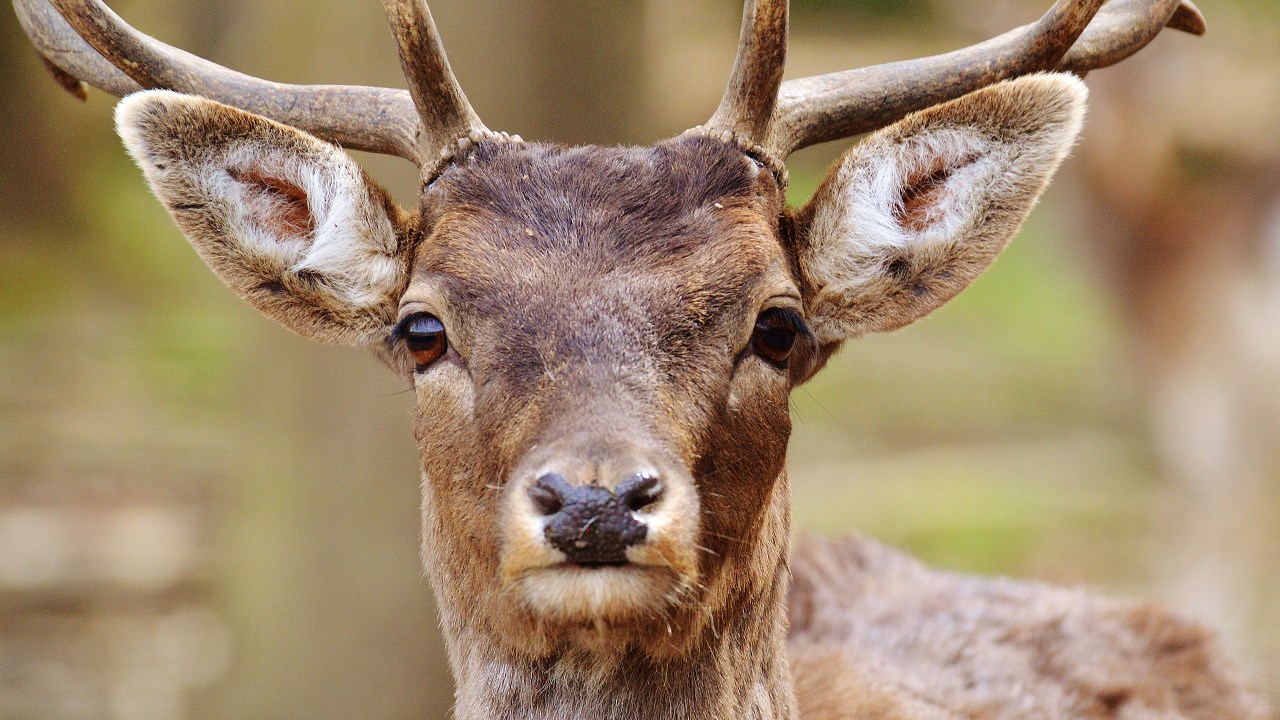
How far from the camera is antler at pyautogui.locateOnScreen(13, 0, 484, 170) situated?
4152 millimetres

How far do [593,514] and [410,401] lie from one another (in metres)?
4.70

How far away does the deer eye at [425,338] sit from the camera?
395 centimetres

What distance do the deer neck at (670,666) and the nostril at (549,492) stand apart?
1.94 feet

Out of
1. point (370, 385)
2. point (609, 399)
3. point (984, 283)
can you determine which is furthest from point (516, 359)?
point (984, 283)

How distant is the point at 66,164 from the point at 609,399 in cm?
1132

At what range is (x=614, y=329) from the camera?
12.0 feet

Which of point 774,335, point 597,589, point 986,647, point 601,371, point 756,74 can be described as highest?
point 756,74

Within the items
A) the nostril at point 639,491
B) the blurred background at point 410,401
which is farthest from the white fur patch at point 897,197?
the blurred background at point 410,401

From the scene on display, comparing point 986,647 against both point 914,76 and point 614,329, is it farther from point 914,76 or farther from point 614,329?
point 614,329

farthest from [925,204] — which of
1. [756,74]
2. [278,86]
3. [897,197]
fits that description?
[278,86]

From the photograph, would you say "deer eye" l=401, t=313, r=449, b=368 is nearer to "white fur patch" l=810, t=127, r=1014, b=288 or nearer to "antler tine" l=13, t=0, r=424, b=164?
"antler tine" l=13, t=0, r=424, b=164

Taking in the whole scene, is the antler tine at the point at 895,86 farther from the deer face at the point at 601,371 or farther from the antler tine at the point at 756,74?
the deer face at the point at 601,371

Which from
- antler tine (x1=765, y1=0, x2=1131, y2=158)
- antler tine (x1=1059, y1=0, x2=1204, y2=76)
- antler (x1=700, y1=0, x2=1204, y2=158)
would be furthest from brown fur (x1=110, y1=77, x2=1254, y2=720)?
antler tine (x1=1059, y1=0, x2=1204, y2=76)

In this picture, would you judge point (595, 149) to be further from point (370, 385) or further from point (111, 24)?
point (370, 385)
